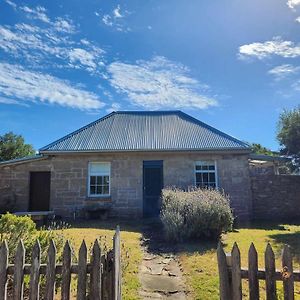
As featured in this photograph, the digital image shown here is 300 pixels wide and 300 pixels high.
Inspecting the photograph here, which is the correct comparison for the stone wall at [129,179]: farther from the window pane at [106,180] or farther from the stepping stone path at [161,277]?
the stepping stone path at [161,277]

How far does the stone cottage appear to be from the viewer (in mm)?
14438

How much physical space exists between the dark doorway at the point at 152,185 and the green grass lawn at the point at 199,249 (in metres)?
1.91

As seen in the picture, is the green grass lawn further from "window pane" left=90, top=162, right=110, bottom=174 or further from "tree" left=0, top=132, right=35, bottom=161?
"tree" left=0, top=132, right=35, bottom=161

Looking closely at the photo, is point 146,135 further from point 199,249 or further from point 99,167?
point 199,249

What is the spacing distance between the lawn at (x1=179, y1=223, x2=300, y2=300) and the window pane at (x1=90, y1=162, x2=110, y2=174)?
21.4 feet

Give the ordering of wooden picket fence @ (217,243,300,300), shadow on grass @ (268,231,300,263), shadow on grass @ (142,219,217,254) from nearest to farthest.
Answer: wooden picket fence @ (217,243,300,300) < shadow on grass @ (268,231,300,263) < shadow on grass @ (142,219,217,254)

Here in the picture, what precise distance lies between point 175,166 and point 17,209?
765cm

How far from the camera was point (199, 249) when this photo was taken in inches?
322

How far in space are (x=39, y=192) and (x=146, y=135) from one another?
19.7ft

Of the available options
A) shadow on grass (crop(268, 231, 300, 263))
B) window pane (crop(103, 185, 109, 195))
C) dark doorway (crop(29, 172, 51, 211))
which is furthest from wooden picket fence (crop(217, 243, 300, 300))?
dark doorway (crop(29, 172, 51, 211))

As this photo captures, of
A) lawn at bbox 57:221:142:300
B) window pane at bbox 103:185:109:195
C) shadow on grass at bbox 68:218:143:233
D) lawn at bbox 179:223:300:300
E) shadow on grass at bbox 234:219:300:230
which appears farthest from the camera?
window pane at bbox 103:185:109:195

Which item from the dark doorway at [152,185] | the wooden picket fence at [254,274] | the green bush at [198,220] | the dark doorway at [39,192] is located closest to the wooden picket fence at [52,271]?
the wooden picket fence at [254,274]

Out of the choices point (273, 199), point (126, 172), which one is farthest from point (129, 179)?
point (273, 199)

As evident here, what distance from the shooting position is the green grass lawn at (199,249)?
547cm
